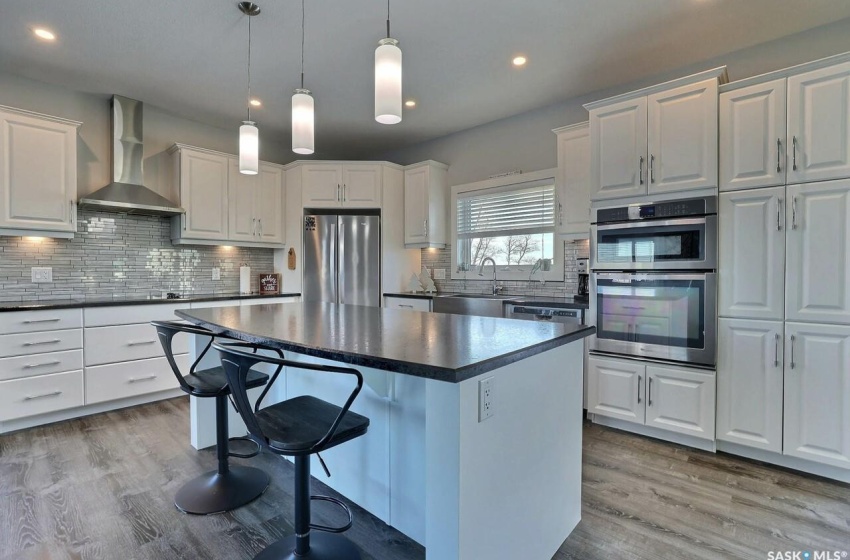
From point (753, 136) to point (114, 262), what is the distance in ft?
16.8

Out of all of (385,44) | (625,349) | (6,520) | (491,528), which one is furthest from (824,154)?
(6,520)

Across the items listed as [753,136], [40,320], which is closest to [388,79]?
[753,136]

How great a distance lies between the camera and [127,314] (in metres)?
3.36

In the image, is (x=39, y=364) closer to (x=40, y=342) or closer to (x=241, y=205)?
(x=40, y=342)

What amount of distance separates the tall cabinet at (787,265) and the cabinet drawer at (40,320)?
4.59 m

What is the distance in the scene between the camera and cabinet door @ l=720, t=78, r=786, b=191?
7.66 ft

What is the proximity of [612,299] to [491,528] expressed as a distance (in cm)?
211

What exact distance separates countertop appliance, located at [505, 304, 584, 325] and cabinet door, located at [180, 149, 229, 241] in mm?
3047

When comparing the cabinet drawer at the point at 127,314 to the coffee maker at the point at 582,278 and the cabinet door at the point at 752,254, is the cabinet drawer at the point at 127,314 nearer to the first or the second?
the coffee maker at the point at 582,278

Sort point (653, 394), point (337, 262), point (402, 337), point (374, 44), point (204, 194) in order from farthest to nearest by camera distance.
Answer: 1. point (337, 262)
2. point (204, 194)
3. point (374, 44)
4. point (653, 394)
5. point (402, 337)

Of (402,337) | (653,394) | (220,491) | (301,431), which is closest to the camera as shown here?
(301,431)

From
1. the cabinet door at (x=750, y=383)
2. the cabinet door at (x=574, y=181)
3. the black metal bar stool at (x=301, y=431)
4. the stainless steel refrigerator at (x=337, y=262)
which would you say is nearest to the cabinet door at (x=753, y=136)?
the cabinet door at (x=750, y=383)

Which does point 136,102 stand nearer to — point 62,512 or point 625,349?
point 62,512

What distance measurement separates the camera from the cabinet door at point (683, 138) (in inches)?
99.1
